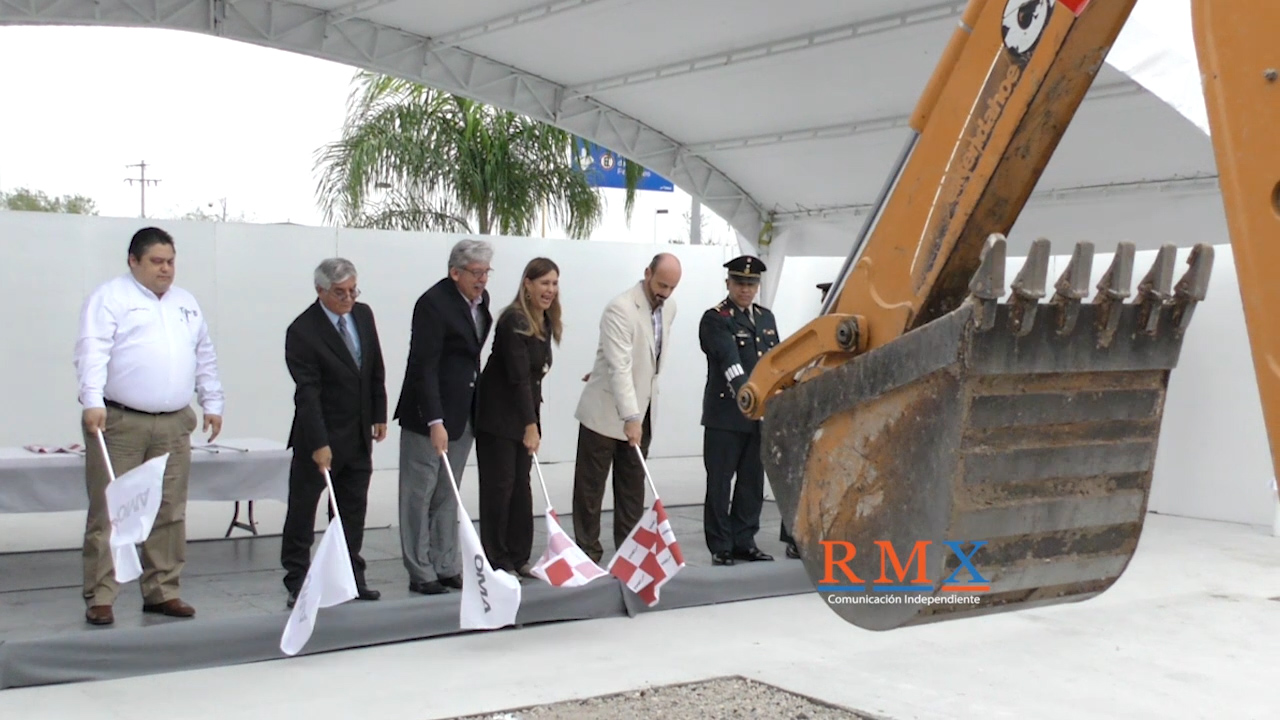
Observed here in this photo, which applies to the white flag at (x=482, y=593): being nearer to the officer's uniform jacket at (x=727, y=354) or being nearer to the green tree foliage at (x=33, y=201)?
the officer's uniform jacket at (x=727, y=354)

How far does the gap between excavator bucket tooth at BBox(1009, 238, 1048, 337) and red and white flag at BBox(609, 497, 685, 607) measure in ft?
9.67

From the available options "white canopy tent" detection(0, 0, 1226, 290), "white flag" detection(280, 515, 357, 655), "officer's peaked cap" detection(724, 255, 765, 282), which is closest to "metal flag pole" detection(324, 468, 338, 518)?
"white flag" detection(280, 515, 357, 655)

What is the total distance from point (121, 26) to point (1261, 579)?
740cm

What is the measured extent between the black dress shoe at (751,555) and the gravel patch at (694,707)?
195 cm

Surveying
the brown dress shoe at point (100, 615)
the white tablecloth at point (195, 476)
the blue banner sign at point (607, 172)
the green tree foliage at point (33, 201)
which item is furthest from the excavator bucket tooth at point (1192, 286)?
the green tree foliage at point (33, 201)

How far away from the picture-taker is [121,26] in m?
7.54

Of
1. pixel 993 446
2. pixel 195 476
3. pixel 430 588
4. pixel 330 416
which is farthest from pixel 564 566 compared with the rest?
pixel 993 446

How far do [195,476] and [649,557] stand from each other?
2649 millimetres

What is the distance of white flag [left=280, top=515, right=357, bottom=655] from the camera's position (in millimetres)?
4801

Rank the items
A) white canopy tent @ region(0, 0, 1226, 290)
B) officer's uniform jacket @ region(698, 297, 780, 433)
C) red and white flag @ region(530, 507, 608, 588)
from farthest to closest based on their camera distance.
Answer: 1. white canopy tent @ region(0, 0, 1226, 290)
2. officer's uniform jacket @ region(698, 297, 780, 433)
3. red and white flag @ region(530, 507, 608, 588)

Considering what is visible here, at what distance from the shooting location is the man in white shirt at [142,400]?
489 centimetres

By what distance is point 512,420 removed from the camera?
233 inches

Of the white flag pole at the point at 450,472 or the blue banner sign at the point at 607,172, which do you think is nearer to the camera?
the white flag pole at the point at 450,472

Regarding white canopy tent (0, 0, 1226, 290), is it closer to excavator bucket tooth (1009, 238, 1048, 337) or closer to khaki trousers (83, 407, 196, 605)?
khaki trousers (83, 407, 196, 605)
